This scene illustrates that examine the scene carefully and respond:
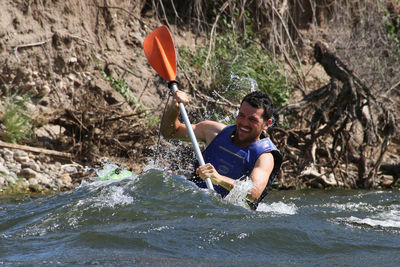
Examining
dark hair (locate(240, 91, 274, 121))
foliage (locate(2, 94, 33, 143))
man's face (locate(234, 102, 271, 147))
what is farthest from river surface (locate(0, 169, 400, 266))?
foliage (locate(2, 94, 33, 143))

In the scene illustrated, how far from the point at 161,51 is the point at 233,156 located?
4.33ft

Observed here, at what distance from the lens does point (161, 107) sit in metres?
7.56

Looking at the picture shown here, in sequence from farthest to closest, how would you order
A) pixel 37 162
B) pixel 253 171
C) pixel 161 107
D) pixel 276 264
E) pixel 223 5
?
pixel 223 5 → pixel 161 107 → pixel 37 162 → pixel 253 171 → pixel 276 264

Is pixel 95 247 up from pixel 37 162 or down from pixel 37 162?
up

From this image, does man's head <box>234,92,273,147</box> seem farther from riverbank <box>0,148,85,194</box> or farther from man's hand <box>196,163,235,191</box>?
riverbank <box>0,148,85,194</box>

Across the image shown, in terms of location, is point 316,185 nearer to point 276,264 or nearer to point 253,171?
point 253,171

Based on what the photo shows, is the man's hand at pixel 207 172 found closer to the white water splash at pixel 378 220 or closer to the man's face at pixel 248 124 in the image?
the man's face at pixel 248 124

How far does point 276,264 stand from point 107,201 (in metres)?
1.45

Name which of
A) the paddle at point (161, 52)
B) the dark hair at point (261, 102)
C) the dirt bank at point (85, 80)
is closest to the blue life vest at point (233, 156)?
the dark hair at point (261, 102)

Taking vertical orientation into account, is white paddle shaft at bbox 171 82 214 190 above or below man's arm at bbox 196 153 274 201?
above

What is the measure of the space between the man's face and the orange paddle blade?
977mm

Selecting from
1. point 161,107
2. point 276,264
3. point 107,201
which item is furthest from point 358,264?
point 161,107

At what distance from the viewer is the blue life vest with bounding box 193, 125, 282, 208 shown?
14.1ft

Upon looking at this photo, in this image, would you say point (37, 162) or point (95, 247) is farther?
point (37, 162)
